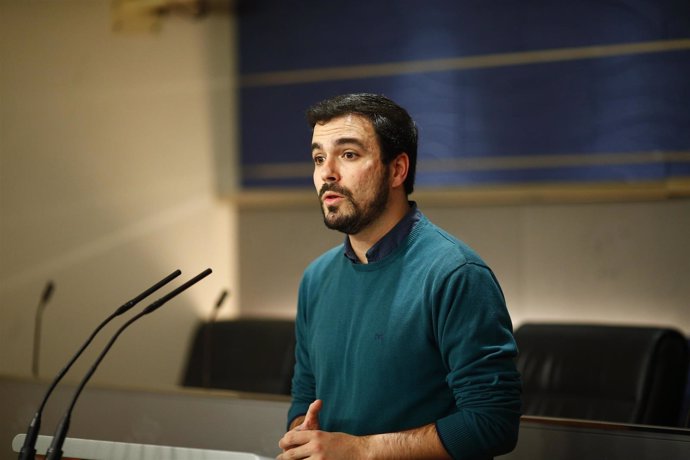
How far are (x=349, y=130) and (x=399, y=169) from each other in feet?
0.45

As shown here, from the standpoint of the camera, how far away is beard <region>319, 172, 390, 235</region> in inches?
71.1

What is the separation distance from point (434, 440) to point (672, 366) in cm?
173

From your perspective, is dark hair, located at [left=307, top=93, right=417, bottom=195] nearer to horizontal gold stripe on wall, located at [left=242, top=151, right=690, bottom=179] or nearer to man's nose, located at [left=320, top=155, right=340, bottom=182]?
man's nose, located at [left=320, top=155, right=340, bottom=182]

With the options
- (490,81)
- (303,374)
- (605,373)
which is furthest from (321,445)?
(490,81)

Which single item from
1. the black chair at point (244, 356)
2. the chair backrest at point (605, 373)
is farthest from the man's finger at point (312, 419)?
Answer: the black chair at point (244, 356)

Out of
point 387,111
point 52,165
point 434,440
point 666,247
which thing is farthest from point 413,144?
point 52,165

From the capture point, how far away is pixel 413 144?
188 cm

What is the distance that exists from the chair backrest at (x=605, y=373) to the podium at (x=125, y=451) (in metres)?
1.88

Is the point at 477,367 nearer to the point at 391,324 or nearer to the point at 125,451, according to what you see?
the point at 391,324

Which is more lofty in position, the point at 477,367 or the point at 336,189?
the point at 336,189

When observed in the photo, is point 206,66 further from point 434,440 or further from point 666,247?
point 434,440

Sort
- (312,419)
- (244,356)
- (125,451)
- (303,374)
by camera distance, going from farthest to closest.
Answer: (244,356) → (303,374) → (312,419) → (125,451)

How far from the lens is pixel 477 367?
1.61m

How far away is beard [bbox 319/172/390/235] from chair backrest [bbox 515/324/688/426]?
1.59 metres
